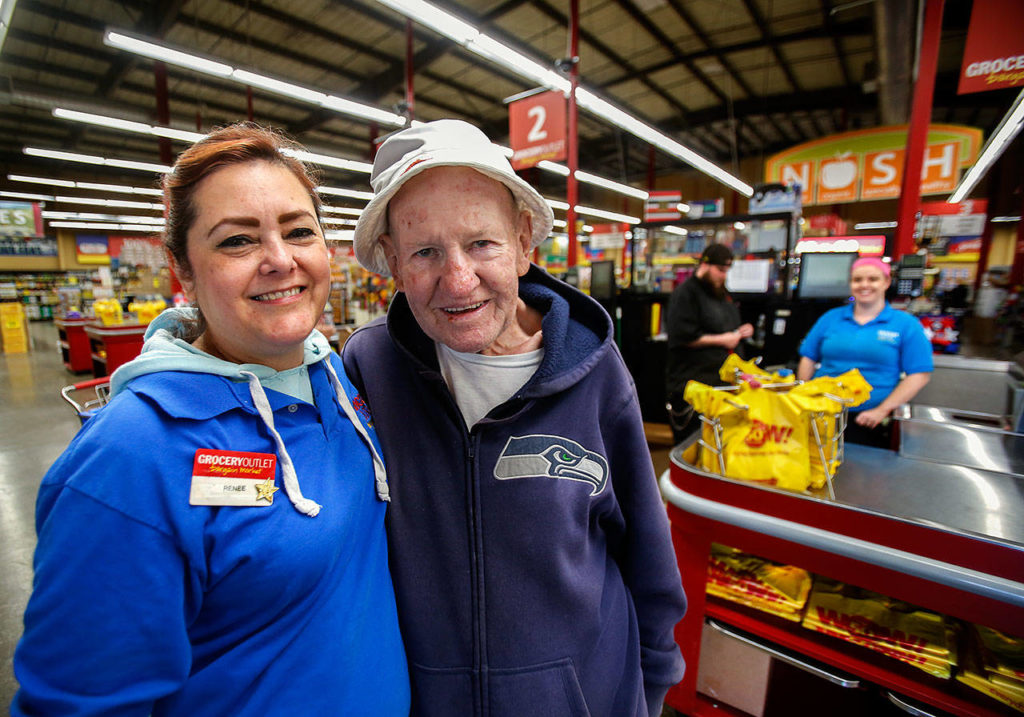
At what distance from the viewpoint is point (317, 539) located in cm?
77

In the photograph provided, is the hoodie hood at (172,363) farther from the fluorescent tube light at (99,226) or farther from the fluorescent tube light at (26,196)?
the fluorescent tube light at (99,226)

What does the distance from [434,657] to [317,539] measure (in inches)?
14.8

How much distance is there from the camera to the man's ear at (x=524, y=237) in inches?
42.4

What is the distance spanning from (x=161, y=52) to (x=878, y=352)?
25.3 ft

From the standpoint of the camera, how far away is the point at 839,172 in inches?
328

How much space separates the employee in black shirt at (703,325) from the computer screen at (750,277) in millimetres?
1436

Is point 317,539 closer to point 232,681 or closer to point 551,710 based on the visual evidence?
point 232,681

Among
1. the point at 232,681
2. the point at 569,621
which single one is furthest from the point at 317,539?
the point at 569,621

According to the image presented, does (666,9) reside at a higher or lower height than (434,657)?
higher

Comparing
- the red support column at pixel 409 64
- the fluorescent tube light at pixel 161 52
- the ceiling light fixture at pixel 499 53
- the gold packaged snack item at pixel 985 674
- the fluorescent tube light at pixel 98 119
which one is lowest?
the gold packaged snack item at pixel 985 674

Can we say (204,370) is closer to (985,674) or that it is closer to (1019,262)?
(985,674)

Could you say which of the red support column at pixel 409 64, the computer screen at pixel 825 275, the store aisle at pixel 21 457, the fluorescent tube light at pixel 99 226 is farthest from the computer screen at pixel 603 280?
the fluorescent tube light at pixel 99 226

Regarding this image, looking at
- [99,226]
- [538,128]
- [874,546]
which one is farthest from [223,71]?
[99,226]

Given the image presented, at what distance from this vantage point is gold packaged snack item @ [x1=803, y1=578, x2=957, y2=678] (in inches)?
57.1
